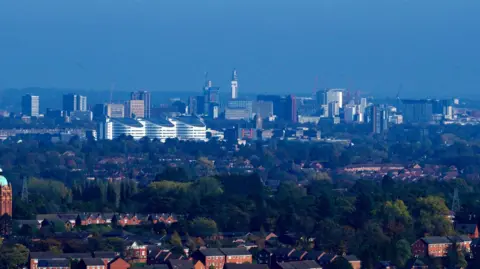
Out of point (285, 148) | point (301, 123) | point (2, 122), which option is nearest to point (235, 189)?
point (285, 148)

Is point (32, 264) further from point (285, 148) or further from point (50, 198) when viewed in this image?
point (285, 148)

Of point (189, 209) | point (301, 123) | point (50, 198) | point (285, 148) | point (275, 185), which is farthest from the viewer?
point (301, 123)

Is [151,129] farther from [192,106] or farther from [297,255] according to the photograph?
[297,255]

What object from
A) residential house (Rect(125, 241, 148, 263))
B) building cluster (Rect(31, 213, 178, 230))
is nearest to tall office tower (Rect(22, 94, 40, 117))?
building cluster (Rect(31, 213, 178, 230))

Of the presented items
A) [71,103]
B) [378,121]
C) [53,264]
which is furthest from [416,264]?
[71,103]

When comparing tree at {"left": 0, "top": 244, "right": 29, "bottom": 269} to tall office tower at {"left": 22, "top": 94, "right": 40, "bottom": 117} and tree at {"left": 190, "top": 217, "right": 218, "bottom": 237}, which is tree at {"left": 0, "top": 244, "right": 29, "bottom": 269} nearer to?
tree at {"left": 190, "top": 217, "right": 218, "bottom": 237}

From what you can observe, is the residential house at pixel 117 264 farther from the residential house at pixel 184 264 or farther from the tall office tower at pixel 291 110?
the tall office tower at pixel 291 110
